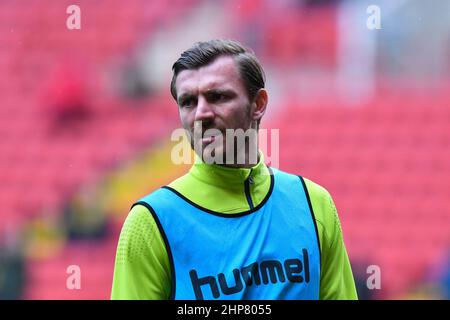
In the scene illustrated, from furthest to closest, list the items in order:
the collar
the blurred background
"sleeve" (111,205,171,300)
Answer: the blurred background
the collar
"sleeve" (111,205,171,300)

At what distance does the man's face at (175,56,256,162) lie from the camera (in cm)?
196

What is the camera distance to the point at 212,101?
1.98m

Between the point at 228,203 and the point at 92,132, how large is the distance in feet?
19.5

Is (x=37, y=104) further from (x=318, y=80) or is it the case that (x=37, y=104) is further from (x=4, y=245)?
(x=318, y=80)

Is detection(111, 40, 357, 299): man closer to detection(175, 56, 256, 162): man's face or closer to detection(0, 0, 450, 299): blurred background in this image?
detection(175, 56, 256, 162): man's face

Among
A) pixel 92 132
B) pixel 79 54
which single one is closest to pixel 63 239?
pixel 92 132

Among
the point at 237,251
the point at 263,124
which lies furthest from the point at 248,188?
the point at 263,124

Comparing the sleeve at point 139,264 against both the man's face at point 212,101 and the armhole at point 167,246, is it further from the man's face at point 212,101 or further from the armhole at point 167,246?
the man's face at point 212,101

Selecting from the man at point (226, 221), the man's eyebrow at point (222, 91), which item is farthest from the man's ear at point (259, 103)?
the man's eyebrow at point (222, 91)

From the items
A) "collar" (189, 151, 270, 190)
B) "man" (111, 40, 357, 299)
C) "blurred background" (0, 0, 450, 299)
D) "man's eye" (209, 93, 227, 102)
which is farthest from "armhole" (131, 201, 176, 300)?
"blurred background" (0, 0, 450, 299)

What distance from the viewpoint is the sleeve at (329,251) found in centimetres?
206

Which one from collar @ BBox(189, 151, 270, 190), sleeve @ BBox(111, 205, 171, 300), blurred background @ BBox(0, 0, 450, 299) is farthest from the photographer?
blurred background @ BBox(0, 0, 450, 299)

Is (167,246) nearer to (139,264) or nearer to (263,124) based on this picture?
(139,264)

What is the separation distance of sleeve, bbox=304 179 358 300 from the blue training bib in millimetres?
38
